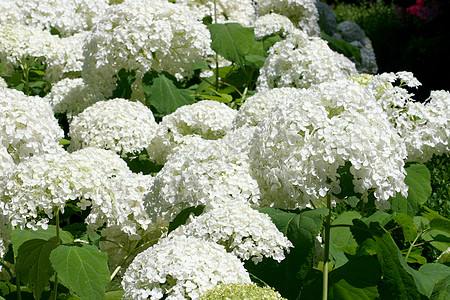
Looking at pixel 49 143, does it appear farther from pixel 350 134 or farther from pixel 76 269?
pixel 350 134

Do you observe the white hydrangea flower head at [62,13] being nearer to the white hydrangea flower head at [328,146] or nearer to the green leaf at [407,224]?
the white hydrangea flower head at [328,146]

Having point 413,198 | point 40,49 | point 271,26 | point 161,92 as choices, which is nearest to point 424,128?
point 413,198

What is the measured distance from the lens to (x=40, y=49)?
212 inches

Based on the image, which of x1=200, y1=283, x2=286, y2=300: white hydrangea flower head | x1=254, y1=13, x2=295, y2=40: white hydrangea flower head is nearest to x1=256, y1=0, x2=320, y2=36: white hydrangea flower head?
x1=254, y1=13, x2=295, y2=40: white hydrangea flower head

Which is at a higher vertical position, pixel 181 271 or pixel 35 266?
pixel 181 271

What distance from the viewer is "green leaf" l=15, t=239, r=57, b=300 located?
2959 mm

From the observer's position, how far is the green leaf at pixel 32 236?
318cm

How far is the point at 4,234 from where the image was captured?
3.21 metres

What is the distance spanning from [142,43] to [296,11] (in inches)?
102

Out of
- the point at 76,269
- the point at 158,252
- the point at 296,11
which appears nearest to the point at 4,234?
the point at 76,269

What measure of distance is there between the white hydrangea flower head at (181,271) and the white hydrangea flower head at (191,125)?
6.15 feet

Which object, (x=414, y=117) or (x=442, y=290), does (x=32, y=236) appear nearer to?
(x=442, y=290)

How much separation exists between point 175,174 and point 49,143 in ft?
3.01

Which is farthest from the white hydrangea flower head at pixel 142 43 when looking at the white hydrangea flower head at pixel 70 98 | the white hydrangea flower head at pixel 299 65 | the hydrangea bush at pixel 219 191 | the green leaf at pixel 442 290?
the green leaf at pixel 442 290
